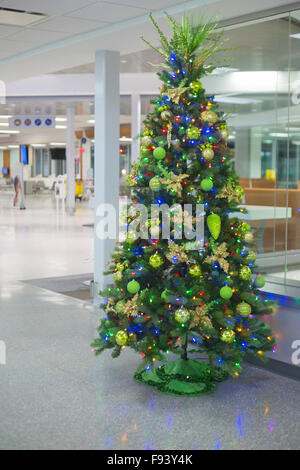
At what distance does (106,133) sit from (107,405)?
369 centimetres

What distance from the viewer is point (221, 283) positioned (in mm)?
4051

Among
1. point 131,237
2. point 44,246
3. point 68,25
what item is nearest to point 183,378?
point 131,237

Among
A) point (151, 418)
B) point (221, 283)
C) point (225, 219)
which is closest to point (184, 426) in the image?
point (151, 418)

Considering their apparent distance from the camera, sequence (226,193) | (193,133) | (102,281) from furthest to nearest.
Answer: (102,281)
(226,193)
(193,133)

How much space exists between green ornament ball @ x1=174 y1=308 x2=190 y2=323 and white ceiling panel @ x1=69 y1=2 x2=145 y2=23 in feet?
9.15

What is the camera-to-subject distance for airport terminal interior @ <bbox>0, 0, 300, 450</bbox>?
356 centimetres

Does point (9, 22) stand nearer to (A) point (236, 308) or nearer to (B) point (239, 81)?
(B) point (239, 81)

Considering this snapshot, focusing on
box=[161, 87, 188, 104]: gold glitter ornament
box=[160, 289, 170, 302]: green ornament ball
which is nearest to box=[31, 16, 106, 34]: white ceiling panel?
box=[161, 87, 188, 104]: gold glitter ornament

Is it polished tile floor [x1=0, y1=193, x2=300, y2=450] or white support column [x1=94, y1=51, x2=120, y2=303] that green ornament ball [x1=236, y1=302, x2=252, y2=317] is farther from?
white support column [x1=94, y1=51, x2=120, y2=303]

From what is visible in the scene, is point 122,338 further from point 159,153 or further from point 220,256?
point 159,153

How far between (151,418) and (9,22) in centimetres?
407

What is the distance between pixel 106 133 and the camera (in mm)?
6797

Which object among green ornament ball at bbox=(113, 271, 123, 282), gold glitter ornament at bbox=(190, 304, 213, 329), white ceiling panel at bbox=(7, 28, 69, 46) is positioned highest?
white ceiling panel at bbox=(7, 28, 69, 46)
